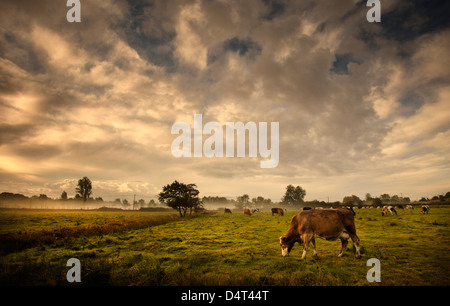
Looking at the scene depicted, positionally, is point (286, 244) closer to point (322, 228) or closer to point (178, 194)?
point (322, 228)

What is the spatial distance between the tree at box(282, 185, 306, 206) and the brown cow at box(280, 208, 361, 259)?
605 ft

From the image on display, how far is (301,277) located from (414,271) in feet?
16.8

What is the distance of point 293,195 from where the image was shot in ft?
605

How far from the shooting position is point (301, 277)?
7312mm

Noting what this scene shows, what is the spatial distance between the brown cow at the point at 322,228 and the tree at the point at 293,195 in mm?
184529

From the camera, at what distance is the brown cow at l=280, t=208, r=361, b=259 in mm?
10391

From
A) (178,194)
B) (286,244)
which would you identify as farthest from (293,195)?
(286,244)

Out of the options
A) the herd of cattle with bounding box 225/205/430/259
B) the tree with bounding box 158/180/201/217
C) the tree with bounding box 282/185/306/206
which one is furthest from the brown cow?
the tree with bounding box 282/185/306/206

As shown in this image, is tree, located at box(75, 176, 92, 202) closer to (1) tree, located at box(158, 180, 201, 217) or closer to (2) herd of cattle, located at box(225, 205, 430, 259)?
(1) tree, located at box(158, 180, 201, 217)

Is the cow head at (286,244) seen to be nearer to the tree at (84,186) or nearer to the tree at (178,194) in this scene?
the tree at (178,194)
